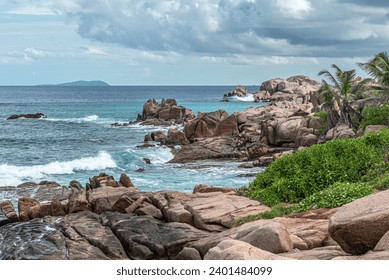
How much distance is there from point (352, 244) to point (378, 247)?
816 mm

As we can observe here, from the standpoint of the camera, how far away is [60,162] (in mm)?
49031

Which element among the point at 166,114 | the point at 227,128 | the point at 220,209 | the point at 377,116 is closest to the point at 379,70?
the point at 377,116

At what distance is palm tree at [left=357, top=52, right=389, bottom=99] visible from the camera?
138ft

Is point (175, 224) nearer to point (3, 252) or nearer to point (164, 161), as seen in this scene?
point (3, 252)

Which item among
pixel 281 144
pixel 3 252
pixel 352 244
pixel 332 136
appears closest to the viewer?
pixel 352 244

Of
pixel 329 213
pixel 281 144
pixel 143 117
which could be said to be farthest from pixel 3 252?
pixel 143 117

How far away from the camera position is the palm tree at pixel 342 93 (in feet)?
152

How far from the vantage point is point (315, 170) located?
22.5 m

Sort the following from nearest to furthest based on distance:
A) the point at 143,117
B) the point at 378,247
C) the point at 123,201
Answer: the point at 378,247 < the point at 123,201 < the point at 143,117

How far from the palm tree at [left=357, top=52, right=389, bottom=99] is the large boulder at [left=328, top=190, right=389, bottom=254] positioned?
32696 mm

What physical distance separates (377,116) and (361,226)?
3695cm

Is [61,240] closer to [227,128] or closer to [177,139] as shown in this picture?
[177,139]

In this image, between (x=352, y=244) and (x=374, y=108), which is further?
(x=374, y=108)

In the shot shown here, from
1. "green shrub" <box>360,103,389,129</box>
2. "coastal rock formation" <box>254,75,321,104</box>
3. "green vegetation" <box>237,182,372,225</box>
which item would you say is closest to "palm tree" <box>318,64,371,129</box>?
"green shrub" <box>360,103,389,129</box>
